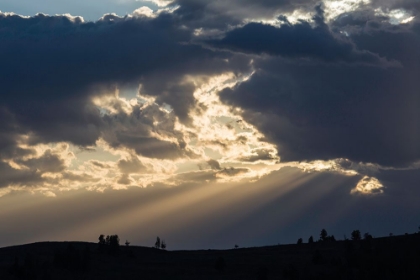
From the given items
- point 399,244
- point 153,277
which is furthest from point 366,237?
point 153,277

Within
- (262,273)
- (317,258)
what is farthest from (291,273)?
(317,258)

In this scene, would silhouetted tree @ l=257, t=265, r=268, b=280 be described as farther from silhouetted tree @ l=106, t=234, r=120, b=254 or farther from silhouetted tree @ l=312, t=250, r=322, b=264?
silhouetted tree @ l=106, t=234, r=120, b=254

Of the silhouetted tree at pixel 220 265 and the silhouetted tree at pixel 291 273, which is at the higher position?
the silhouetted tree at pixel 220 265

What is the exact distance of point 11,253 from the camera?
144250mm

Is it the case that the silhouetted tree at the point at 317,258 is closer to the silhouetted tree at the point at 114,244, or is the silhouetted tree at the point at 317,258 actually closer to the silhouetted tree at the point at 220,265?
the silhouetted tree at the point at 220,265

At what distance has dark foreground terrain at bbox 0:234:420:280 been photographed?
129250 millimetres

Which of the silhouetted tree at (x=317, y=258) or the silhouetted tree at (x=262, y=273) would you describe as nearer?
the silhouetted tree at (x=262, y=273)

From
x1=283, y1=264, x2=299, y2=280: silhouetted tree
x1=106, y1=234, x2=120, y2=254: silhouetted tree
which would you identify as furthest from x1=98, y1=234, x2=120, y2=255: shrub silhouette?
x1=283, y1=264, x2=299, y2=280: silhouetted tree

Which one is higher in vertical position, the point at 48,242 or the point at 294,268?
the point at 48,242

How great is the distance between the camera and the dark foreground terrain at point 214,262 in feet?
424

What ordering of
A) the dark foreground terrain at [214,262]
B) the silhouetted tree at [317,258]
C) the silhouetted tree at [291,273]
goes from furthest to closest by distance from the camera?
the silhouetted tree at [317,258] < the silhouetted tree at [291,273] < the dark foreground terrain at [214,262]

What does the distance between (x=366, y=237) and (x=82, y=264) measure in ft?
256

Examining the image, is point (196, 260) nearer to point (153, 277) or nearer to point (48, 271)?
point (153, 277)

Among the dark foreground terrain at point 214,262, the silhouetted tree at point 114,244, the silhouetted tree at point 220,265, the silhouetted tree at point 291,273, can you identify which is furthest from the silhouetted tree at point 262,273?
the silhouetted tree at point 114,244
